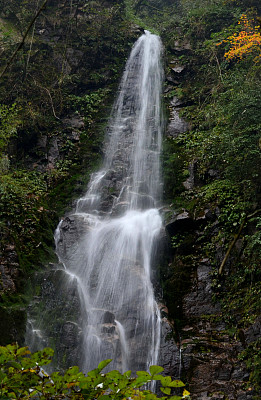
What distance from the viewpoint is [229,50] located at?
14258 millimetres

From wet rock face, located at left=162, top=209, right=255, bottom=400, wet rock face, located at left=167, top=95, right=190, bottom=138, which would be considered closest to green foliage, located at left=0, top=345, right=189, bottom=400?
wet rock face, located at left=162, top=209, right=255, bottom=400

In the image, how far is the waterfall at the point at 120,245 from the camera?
278 inches

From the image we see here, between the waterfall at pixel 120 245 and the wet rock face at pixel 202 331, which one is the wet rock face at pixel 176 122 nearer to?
the waterfall at pixel 120 245

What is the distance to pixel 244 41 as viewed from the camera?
13.8m

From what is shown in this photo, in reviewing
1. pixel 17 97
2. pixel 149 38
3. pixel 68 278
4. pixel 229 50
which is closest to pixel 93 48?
pixel 149 38

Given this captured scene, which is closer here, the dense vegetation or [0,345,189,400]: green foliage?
[0,345,189,400]: green foliage

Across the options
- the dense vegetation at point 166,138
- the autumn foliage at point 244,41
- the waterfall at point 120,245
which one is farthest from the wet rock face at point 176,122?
the autumn foliage at point 244,41

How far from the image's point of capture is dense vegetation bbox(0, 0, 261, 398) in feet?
25.5

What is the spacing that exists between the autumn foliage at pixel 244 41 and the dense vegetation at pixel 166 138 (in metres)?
0.06

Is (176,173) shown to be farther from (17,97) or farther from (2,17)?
(2,17)

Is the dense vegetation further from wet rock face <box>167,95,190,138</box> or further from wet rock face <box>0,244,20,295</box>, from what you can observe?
wet rock face <box>167,95,190,138</box>

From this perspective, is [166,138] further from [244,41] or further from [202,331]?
[202,331]

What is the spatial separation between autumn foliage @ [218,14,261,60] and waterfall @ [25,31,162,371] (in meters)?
3.67

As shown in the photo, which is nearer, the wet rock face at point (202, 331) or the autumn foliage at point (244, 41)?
the wet rock face at point (202, 331)
